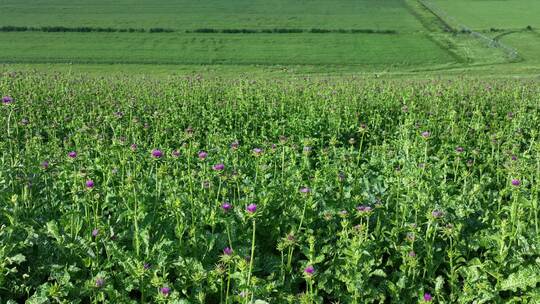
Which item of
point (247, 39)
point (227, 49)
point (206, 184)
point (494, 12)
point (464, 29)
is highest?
point (494, 12)

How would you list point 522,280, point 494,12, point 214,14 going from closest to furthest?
point 522,280 → point 214,14 → point 494,12

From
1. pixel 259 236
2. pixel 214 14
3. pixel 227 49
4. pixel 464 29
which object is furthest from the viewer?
pixel 214 14

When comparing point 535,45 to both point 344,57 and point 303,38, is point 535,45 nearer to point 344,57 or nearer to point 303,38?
point 344,57

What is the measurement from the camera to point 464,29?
4266 cm

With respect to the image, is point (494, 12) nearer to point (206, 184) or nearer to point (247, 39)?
point (247, 39)

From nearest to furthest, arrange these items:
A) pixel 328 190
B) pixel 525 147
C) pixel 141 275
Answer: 1. pixel 141 275
2. pixel 328 190
3. pixel 525 147

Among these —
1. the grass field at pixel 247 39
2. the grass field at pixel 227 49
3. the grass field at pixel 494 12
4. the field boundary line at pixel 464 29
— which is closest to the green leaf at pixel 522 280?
the grass field at pixel 247 39

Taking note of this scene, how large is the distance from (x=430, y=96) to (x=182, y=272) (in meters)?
8.38

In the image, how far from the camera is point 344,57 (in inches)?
1297

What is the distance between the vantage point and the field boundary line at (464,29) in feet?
107

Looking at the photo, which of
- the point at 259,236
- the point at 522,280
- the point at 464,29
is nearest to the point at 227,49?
the point at 464,29

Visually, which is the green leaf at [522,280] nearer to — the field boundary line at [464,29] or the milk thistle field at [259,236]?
the milk thistle field at [259,236]

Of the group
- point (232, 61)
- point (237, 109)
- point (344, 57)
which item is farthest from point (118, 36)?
point (237, 109)

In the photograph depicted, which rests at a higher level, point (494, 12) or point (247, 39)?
point (494, 12)
